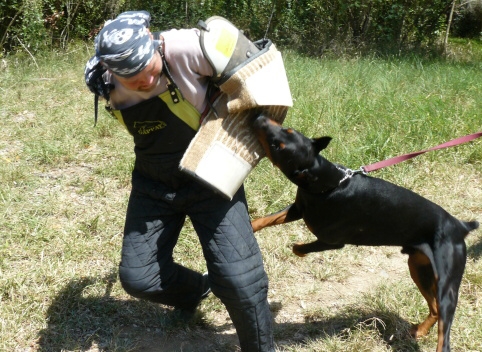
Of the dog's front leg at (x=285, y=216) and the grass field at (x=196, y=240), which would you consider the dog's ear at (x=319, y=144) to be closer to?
the dog's front leg at (x=285, y=216)

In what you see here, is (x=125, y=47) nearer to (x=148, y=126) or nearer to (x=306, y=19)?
(x=148, y=126)

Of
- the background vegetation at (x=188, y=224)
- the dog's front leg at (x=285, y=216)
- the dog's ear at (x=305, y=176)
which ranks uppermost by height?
the dog's ear at (x=305, y=176)

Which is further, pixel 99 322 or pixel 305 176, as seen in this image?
pixel 99 322

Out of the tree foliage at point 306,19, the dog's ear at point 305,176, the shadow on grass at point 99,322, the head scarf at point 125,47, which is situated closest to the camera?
the head scarf at point 125,47

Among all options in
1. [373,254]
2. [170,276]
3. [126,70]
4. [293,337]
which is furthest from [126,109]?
[373,254]

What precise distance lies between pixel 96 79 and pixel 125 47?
39 centimetres

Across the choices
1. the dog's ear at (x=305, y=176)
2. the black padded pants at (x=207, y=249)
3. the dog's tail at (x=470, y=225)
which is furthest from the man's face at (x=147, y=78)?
the dog's tail at (x=470, y=225)

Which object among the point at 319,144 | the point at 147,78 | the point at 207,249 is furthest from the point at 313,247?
the point at 147,78

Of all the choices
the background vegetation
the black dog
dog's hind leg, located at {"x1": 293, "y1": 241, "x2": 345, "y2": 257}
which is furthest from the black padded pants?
dog's hind leg, located at {"x1": 293, "y1": 241, "x2": 345, "y2": 257}

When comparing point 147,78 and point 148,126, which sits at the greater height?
point 147,78

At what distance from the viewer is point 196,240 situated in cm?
446

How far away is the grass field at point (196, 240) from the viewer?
144 inches

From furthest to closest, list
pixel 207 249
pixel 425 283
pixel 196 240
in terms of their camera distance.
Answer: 1. pixel 196 240
2. pixel 425 283
3. pixel 207 249

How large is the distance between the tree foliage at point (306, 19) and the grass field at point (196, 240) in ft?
10.5
